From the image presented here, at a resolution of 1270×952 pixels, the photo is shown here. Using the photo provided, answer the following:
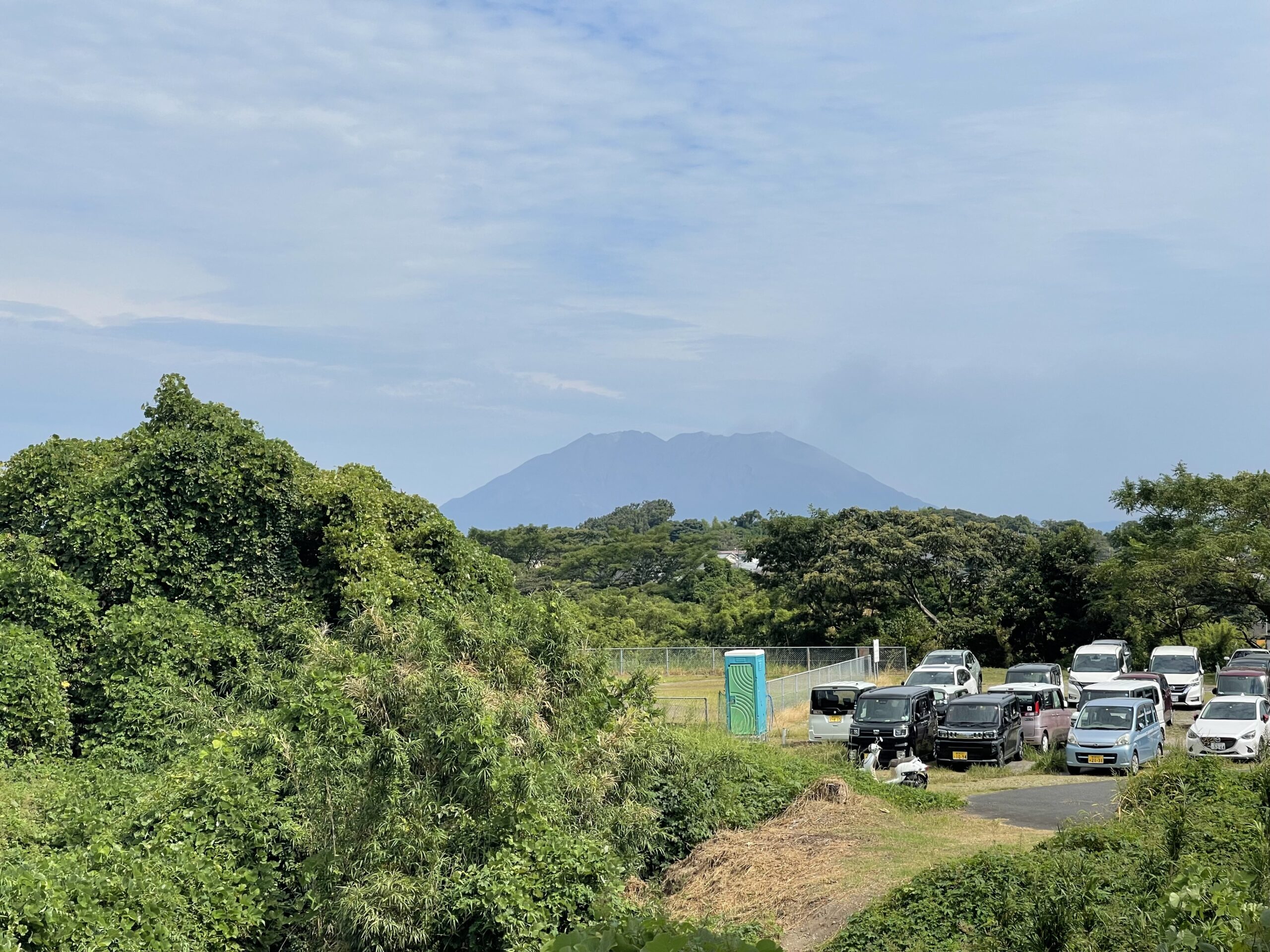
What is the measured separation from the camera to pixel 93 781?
1482cm

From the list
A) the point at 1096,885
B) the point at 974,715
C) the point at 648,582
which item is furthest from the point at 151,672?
the point at 648,582

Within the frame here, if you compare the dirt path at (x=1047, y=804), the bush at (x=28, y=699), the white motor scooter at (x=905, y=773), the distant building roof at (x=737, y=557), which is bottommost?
the dirt path at (x=1047, y=804)

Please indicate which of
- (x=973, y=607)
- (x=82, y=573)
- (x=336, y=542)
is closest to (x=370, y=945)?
(x=336, y=542)

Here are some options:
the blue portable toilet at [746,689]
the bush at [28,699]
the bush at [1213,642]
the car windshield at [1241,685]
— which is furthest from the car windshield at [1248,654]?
the bush at [28,699]

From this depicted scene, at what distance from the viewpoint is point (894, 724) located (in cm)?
2155

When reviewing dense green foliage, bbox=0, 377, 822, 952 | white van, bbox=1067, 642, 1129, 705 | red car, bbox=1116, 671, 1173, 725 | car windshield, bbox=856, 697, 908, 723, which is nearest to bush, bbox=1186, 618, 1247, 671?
white van, bbox=1067, 642, 1129, 705

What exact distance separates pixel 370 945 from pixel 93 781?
6.49 metres

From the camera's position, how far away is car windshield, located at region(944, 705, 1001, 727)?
21125mm

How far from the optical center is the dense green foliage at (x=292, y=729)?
10789mm

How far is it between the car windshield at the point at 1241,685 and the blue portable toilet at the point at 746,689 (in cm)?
1098

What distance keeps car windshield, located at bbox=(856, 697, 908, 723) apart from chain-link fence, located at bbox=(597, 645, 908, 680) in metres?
A: 13.6

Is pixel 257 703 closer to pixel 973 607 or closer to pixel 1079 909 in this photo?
pixel 1079 909

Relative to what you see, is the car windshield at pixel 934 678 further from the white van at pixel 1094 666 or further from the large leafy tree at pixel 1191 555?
the large leafy tree at pixel 1191 555

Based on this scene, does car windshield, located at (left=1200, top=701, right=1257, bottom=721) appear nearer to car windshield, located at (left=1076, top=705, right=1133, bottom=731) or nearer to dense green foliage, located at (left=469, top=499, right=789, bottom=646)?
car windshield, located at (left=1076, top=705, right=1133, bottom=731)
